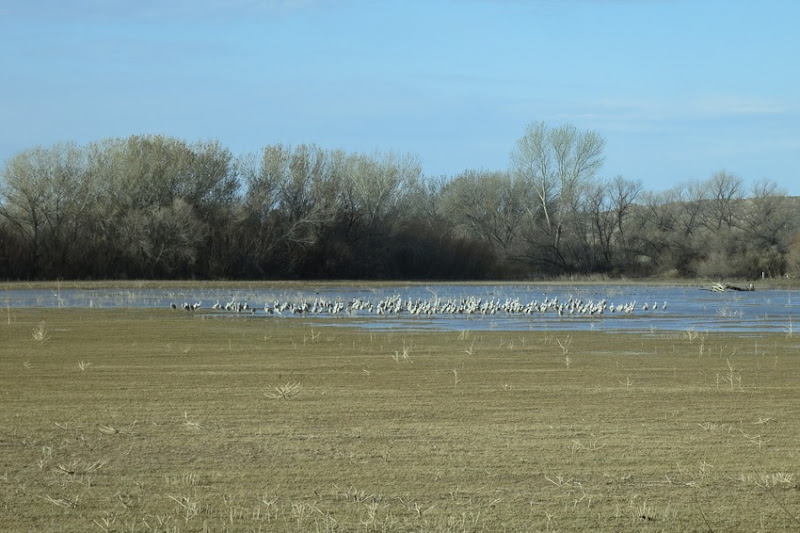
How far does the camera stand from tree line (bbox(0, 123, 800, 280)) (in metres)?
60.0

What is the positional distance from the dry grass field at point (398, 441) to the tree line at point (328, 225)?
40.9 metres

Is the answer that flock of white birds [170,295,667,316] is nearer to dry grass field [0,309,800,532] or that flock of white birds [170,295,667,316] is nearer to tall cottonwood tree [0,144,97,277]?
dry grass field [0,309,800,532]

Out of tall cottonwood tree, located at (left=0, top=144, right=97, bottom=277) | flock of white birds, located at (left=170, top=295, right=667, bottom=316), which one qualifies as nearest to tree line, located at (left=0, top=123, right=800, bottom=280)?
tall cottonwood tree, located at (left=0, top=144, right=97, bottom=277)

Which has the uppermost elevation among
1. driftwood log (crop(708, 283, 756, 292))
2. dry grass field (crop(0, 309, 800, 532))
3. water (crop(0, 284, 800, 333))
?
driftwood log (crop(708, 283, 756, 292))

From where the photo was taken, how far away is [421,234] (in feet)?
233

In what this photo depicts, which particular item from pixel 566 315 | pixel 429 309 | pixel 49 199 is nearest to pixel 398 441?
pixel 566 315

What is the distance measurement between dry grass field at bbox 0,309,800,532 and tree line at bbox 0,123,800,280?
40948 mm

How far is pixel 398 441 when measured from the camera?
10641mm

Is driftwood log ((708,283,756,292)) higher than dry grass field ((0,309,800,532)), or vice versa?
driftwood log ((708,283,756,292))

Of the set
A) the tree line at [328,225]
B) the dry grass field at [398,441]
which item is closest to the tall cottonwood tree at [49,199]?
the tree line at [328,225]

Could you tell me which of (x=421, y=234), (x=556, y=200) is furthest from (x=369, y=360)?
(x=556, y=200)

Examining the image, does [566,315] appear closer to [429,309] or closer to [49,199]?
[429,309]

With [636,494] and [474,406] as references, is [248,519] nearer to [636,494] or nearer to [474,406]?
[636,494]

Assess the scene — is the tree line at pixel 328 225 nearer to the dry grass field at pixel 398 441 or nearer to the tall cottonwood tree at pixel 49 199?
the tall cottonwood tree at pixel 49 199
